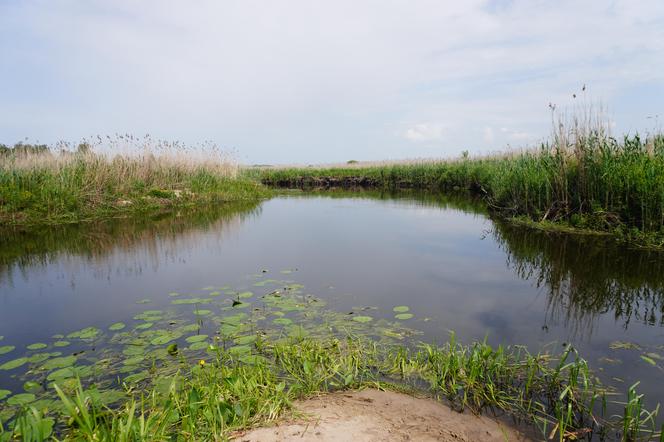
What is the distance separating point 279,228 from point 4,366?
746 centimetres

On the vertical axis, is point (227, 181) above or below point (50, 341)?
above

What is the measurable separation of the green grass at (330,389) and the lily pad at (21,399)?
0.46ft

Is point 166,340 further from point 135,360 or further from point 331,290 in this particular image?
point 331,290

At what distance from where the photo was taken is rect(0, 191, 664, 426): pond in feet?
11.9

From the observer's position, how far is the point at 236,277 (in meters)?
5.90

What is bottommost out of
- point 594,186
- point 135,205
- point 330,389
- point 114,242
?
point 330,389

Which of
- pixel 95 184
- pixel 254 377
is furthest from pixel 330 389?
pixel 95 184

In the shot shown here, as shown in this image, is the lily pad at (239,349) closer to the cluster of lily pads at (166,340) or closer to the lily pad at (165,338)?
the cluster of lily pads at (166,340)

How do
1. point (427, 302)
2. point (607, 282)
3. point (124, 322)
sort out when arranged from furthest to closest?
point (607, 282)
point (427, 302)
point (124, 322)

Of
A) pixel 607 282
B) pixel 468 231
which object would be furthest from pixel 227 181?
pixel 607 282

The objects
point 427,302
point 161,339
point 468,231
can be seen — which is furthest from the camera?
point 468,231

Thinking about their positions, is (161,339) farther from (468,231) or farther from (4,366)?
(468,231)

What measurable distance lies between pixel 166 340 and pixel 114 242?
5532mm

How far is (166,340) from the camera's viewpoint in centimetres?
374
